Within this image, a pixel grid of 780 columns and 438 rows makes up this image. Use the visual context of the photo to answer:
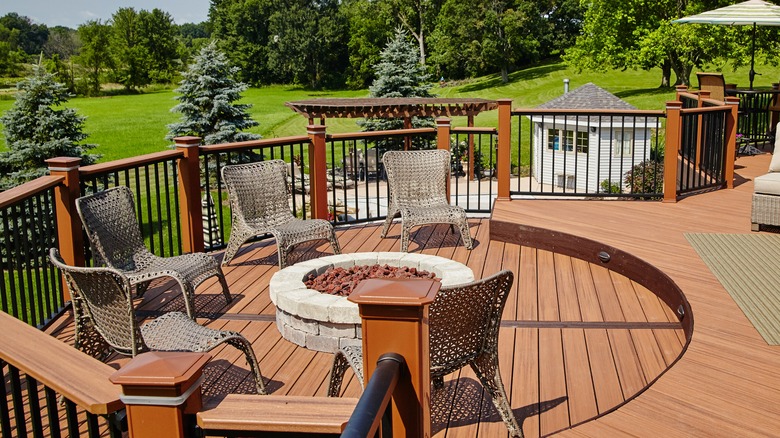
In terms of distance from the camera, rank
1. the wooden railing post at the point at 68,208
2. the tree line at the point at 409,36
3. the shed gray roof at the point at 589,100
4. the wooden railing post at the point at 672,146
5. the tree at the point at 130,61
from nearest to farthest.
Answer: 1. the wooden railing post at the point at 68,208
2. the wooden railing post at the point at 672,146
3. the shed gray roof at the point at 589,100
4. the tree line at the point at 409,36
5. the tree at the point at 130,61

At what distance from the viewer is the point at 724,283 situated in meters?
4.63

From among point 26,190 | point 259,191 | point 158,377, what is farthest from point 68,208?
point 158,377

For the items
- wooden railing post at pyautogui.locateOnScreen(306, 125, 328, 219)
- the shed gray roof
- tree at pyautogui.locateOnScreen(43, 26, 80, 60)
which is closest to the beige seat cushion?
wooden railing post at pyautogui.locateOnScreen(306, 125, 328, 219)

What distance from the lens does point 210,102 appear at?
1683 cm

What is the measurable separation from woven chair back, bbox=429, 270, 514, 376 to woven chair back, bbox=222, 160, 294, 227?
10.0ft

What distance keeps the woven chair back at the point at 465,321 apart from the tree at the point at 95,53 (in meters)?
61.6

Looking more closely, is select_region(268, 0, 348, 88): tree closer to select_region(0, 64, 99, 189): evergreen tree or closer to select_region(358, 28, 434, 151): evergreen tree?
select_region(358, 28, 434, 151): evergreen tree

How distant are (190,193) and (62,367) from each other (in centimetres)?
435

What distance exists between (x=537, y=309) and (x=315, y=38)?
5858 cm

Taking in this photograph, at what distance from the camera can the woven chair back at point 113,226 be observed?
14.1 feet

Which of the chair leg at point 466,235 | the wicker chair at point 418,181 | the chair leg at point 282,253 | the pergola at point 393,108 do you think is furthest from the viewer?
the pergola at point 393,108

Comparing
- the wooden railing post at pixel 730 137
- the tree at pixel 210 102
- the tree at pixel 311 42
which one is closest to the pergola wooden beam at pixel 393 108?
the tree at pixel 210 102

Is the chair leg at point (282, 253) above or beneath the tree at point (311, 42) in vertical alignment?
beneath

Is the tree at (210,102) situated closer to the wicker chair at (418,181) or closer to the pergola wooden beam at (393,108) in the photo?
the pergola wooden beam at (393,108)
